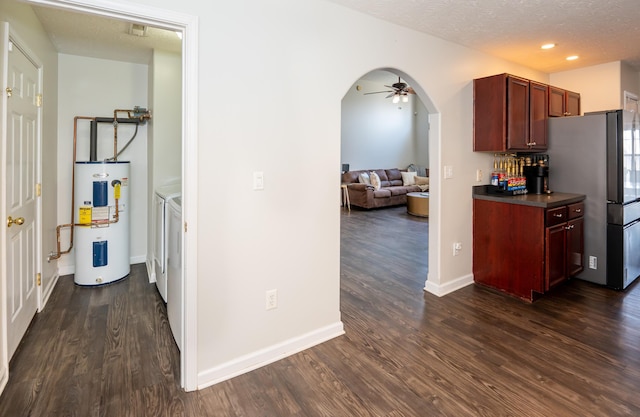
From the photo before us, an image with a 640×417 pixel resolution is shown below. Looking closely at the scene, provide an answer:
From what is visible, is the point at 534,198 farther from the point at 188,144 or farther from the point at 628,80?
the point at 188,144

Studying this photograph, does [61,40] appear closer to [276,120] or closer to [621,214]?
[276,120]

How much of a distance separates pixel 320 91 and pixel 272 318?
61.1 inches

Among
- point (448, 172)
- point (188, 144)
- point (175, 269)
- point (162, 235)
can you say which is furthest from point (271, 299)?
point (448, 172)

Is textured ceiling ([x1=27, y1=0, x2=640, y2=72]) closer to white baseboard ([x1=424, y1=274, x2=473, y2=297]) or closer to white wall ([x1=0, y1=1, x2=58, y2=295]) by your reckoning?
white wall ([x1=0, y1=1, x2=58, y2=295])

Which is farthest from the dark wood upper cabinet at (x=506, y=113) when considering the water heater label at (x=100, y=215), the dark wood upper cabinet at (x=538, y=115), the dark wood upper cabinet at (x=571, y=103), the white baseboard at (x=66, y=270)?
the white baseboard at (x=66, y=270)

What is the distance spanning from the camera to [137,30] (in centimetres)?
297

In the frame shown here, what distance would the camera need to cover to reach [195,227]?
6.24 ft

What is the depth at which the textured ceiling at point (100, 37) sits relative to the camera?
2.77 m

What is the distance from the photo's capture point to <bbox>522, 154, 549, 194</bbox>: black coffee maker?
143 inches

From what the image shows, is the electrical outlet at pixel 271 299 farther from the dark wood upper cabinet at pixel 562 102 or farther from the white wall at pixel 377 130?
the white wall at pixel 377 130

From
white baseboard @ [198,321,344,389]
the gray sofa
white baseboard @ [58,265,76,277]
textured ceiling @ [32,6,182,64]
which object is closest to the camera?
white baseboard @ [198,321,344,389]

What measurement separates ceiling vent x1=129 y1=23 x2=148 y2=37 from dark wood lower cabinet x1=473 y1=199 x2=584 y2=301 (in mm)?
3494

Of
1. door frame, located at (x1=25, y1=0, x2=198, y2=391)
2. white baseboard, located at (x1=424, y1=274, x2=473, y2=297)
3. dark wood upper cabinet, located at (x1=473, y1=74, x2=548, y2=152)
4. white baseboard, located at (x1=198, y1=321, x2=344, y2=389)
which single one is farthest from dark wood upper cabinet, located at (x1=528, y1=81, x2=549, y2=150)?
door frame, located at (x1=25, y1=0, x2=198, y2=391)

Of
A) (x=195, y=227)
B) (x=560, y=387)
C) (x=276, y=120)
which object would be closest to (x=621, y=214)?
(x=560, y=387)
